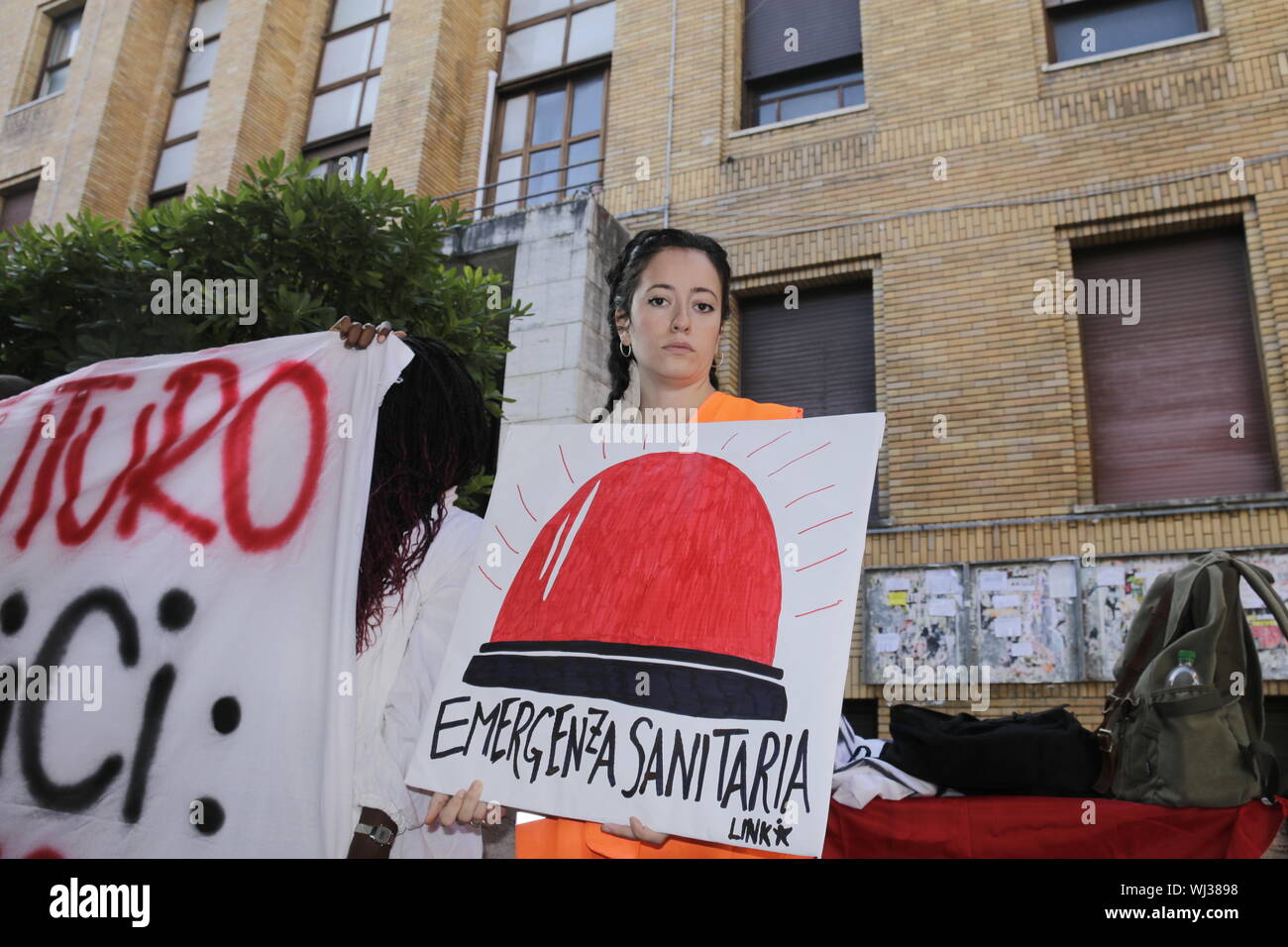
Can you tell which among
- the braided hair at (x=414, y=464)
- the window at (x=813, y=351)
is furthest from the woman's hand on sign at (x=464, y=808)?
the window at (x=813, y=351)

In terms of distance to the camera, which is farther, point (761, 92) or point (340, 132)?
point (340, 132)

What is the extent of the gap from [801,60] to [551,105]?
3.43 metres

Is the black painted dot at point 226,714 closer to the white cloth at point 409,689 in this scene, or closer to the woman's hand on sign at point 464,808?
the white cloth at point 409,689

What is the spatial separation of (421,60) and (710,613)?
1217cm

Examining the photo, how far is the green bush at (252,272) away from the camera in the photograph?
590 cm

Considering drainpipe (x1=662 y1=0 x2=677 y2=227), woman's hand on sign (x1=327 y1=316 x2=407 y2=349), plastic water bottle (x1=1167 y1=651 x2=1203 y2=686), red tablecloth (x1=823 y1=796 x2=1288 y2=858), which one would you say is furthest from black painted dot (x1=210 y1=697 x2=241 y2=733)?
drainpipe (x1=662 y1=0 x2=677 y2=227)

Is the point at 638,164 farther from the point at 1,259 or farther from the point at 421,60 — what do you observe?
the point at 1,259

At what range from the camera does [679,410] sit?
2758mm

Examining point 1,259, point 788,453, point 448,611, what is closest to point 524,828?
point 448,611

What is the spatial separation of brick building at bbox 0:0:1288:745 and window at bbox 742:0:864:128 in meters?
0.03

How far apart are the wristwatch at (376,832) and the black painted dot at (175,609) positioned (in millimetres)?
631

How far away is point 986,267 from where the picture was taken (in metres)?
8.68

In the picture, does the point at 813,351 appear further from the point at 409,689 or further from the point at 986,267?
the point at 409,689
